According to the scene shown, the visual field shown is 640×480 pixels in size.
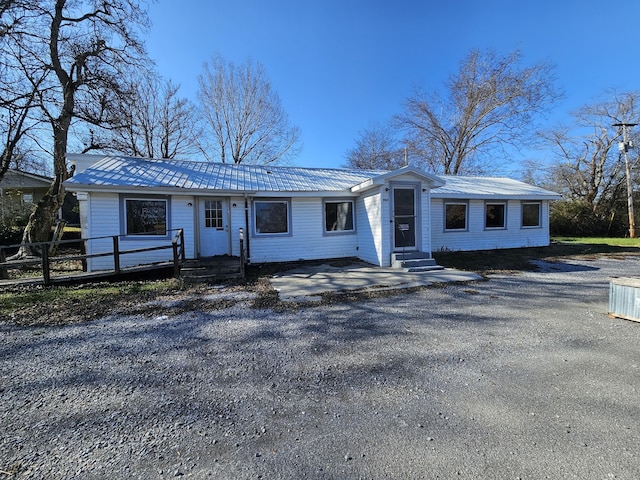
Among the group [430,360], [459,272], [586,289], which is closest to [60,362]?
[430,360]

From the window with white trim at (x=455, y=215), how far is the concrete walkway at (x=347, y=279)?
4.38 metres

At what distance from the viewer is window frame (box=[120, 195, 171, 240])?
897 centimetres

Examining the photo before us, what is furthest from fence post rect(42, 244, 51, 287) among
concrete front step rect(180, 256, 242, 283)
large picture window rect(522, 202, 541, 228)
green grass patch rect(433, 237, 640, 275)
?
large picture window rect(522, 202, 541, 228)

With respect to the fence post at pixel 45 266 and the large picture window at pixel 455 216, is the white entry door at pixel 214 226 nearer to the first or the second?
the fence post at pixel 45 266

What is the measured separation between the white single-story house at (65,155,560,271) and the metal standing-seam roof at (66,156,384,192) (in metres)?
0.03

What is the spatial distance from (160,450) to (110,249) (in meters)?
8.45

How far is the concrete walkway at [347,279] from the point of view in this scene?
6.82 m

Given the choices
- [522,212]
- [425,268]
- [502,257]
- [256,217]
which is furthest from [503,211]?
[256,217]

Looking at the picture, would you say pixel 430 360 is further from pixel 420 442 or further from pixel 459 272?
pixel 459 272

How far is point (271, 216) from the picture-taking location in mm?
10586

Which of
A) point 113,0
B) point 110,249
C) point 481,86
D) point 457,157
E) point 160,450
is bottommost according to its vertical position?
point 160,450

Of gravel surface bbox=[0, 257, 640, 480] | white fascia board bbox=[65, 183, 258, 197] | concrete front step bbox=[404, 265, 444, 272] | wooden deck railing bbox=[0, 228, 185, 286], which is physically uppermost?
white fascia board bbox=[65, 183, 258, 197]

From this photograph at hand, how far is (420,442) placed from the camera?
2141 millimetres

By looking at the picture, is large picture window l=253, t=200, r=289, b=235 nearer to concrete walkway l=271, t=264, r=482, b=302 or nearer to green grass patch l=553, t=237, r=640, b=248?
concrete walkway l=271, t=264, r=482, b=302
